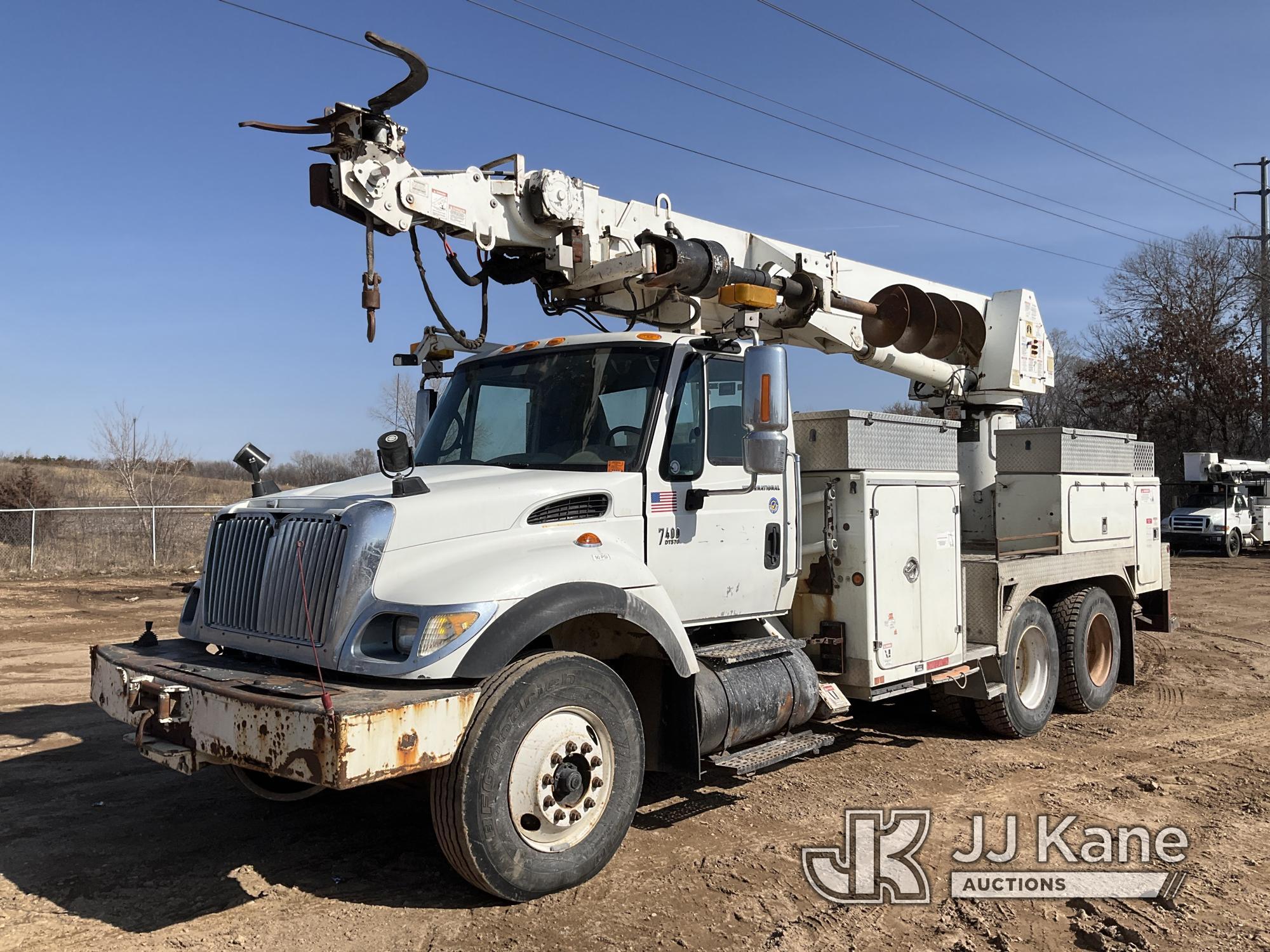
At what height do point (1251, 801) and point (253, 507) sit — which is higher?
point (253, 507)

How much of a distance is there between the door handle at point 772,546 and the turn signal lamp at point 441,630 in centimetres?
220

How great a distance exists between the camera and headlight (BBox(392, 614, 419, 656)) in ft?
13.6

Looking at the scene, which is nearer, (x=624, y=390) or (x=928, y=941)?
(x=928, y=941)

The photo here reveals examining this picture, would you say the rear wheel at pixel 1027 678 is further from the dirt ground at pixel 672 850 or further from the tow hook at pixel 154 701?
the tow hook at pixel 154 701

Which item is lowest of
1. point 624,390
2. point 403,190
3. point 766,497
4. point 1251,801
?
point 1251,801

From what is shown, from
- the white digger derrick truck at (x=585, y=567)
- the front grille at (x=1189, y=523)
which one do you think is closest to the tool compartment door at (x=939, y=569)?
the white digger derrick truck at (x=585, y=567)

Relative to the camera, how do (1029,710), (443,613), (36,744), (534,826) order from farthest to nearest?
(1029,710) → (36,744) → (534,826) → (443,613)

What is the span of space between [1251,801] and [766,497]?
11.1 feet

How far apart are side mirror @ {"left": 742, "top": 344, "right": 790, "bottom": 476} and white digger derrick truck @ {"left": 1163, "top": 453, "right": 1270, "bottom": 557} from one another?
26.4 meters

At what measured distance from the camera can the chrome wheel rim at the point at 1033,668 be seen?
791 centimetres

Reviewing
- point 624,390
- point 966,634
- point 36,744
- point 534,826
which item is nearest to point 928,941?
point 534,826

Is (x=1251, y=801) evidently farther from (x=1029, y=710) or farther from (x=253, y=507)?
(x=253, y=507)

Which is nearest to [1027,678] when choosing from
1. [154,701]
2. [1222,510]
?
[154,701]

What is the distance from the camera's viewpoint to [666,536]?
517 centimetres
